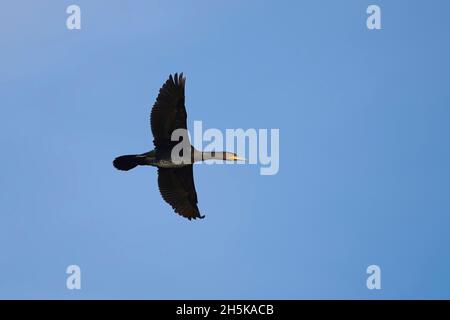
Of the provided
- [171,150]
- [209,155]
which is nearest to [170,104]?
[171,150]

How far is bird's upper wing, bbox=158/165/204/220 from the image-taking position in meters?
20.1

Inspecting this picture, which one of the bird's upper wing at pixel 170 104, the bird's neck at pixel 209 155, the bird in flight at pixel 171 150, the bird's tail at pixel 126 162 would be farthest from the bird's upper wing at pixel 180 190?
the bird's upper wing at pixel 170 104

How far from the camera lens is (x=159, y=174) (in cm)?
2011

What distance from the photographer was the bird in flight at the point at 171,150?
18.9 m

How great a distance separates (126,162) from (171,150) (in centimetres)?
102

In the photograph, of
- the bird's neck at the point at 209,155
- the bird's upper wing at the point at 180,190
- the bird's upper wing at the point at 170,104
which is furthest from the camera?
the bird's upper wing at the point at 180,190

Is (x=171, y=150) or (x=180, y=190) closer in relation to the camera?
(x=171, y=150)

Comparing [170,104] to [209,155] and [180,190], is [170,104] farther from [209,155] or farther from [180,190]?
[180,190]

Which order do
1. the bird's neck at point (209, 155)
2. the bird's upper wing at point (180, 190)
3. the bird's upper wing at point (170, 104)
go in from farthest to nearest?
the bird's upper wing at point (180, 190) < the bird's neck at point (209, 155) < the bird's upper wing at point (170, 104)

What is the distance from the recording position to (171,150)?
63.3 ft

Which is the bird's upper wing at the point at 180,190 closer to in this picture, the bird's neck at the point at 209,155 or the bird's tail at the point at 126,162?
the bird's neck at the point at 209,155
